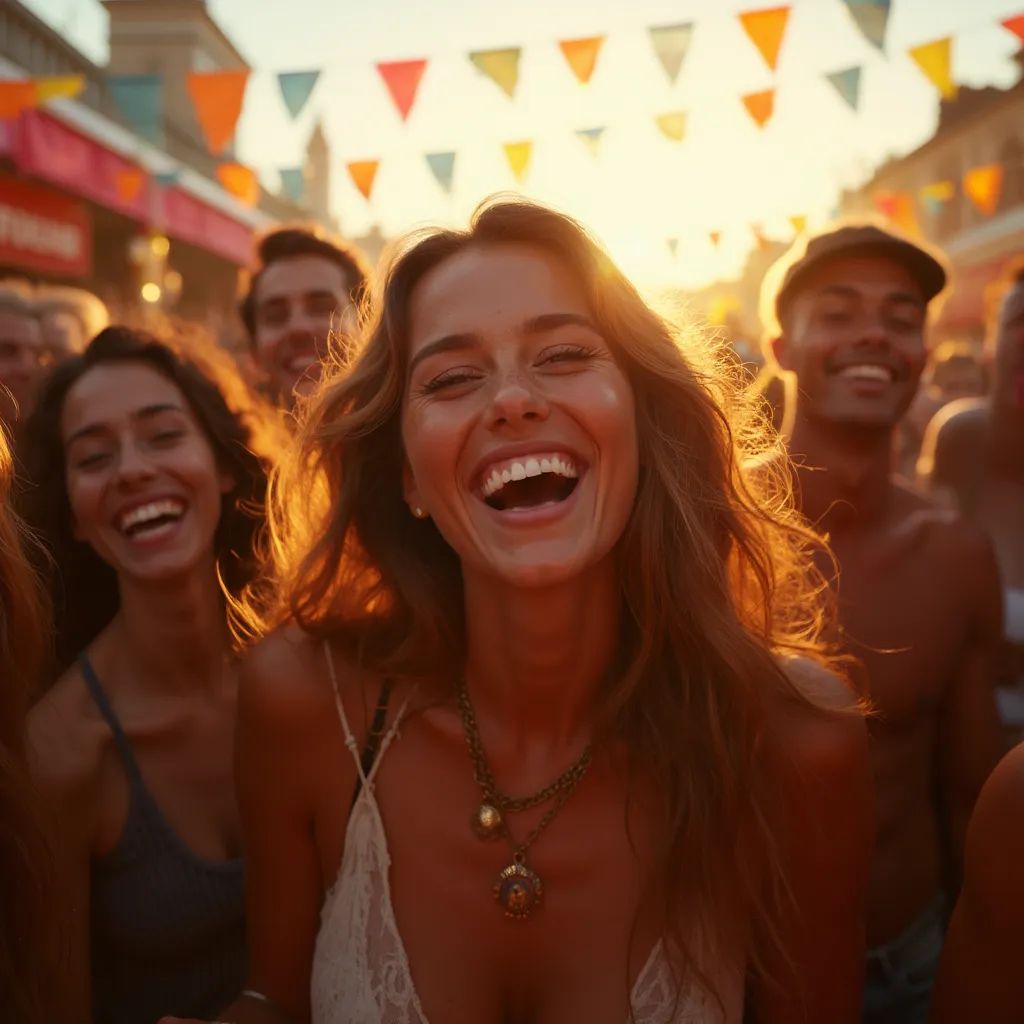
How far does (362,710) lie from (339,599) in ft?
0.97

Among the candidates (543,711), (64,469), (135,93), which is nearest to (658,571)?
(543,711)

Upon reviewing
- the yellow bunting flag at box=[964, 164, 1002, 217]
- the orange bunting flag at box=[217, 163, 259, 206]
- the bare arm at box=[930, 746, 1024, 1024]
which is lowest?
the bare arm at box=[930, 746, 1024, 1024]

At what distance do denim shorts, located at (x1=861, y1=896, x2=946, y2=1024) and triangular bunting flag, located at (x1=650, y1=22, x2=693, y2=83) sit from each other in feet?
20.5

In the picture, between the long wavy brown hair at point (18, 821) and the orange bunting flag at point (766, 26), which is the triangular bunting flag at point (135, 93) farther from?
the long wavy brown hair at point (18, 821)

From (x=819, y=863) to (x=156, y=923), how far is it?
4.78ft

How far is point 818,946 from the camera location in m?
1.89

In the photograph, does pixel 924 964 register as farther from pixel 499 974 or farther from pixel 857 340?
pixel 857 340

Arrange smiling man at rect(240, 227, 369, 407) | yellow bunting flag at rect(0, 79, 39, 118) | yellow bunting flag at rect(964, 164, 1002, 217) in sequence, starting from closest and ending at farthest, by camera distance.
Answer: smiling man at rect(240, 227, 369, 407) < yellow bunting flag at rect(0, 79, 39, 118) < yellow bunting flag at rect(964, 164, 1002, 217)

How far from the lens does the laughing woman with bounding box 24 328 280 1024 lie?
231 cm

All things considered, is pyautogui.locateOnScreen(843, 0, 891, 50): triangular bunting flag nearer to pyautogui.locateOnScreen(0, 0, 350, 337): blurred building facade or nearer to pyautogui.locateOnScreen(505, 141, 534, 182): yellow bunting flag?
pyautogui.locateOnScreen(505, 141, 534, 182): yellow bunting flag

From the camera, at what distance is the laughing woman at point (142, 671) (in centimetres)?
231

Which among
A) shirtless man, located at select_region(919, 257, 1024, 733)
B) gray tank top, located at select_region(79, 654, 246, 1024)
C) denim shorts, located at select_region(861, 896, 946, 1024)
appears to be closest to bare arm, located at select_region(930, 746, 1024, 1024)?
denim shorts, located at select_region(861, 896, 946, 1024)

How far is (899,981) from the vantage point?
2.61 metres

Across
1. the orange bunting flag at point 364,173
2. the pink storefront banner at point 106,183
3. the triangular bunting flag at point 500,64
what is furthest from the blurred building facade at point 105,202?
the triangular bunting flag at point 500,64
